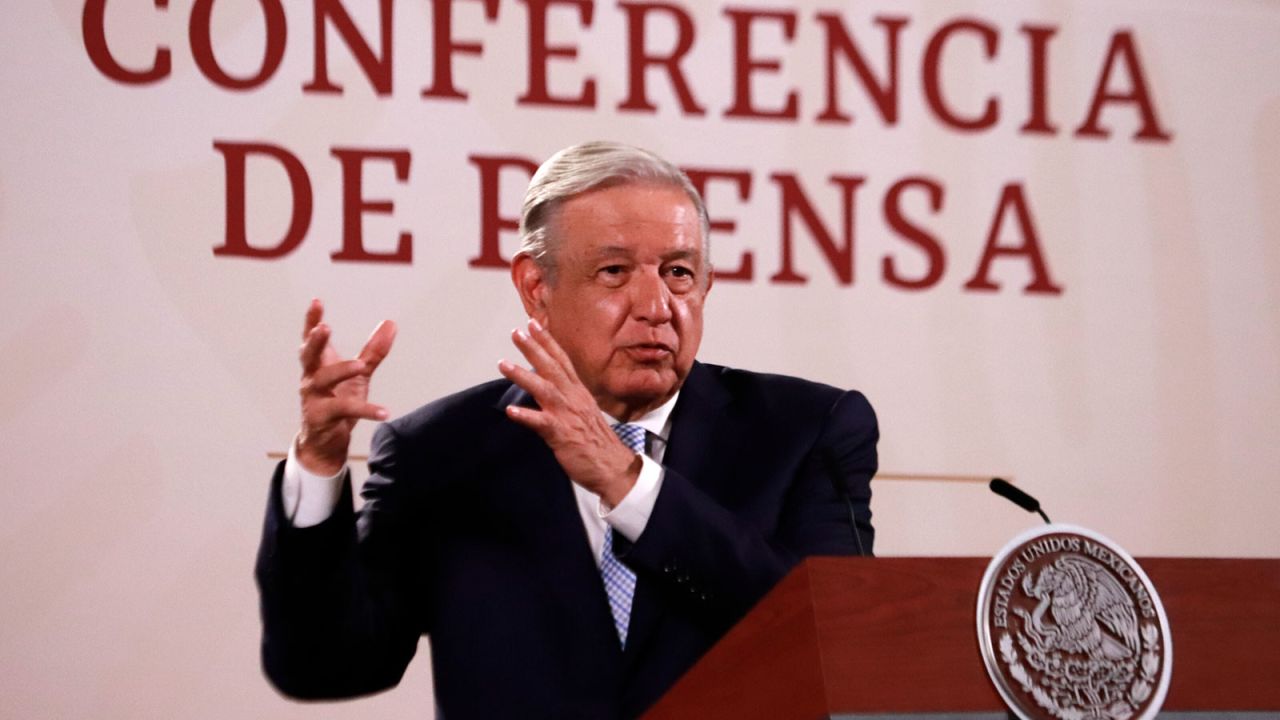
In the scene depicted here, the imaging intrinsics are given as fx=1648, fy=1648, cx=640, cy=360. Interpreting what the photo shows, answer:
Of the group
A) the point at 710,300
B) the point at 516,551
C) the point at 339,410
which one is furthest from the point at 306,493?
the point at 710,300

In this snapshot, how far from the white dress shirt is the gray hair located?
25 centimetres

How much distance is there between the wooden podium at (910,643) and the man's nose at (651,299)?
0.72 meters

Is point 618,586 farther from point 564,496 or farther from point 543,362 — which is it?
point 543,362

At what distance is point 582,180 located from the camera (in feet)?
7.45

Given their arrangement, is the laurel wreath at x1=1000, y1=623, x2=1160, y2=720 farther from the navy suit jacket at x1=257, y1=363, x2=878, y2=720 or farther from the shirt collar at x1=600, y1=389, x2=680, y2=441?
the shirt collar at x1=600, y1=389, x2=680, y2=441

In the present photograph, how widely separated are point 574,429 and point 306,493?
0.40m

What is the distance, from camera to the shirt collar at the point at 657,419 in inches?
89.3

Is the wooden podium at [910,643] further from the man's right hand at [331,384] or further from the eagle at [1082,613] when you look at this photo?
the man's right hand at [331,384]

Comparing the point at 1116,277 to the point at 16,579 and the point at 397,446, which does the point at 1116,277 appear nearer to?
the point at 397,446

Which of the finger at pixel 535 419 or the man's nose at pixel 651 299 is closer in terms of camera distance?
the finger at pixel 535 419

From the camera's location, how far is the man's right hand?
183 cm

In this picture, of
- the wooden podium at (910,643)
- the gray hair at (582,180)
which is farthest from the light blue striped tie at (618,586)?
the wooden podium at (910,643)

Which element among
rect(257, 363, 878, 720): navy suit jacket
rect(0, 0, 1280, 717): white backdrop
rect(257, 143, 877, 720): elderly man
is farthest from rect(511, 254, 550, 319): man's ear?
rect(0, 0, 1280, 717): white backdrop

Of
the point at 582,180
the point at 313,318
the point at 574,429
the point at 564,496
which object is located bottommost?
the point at 564,496
